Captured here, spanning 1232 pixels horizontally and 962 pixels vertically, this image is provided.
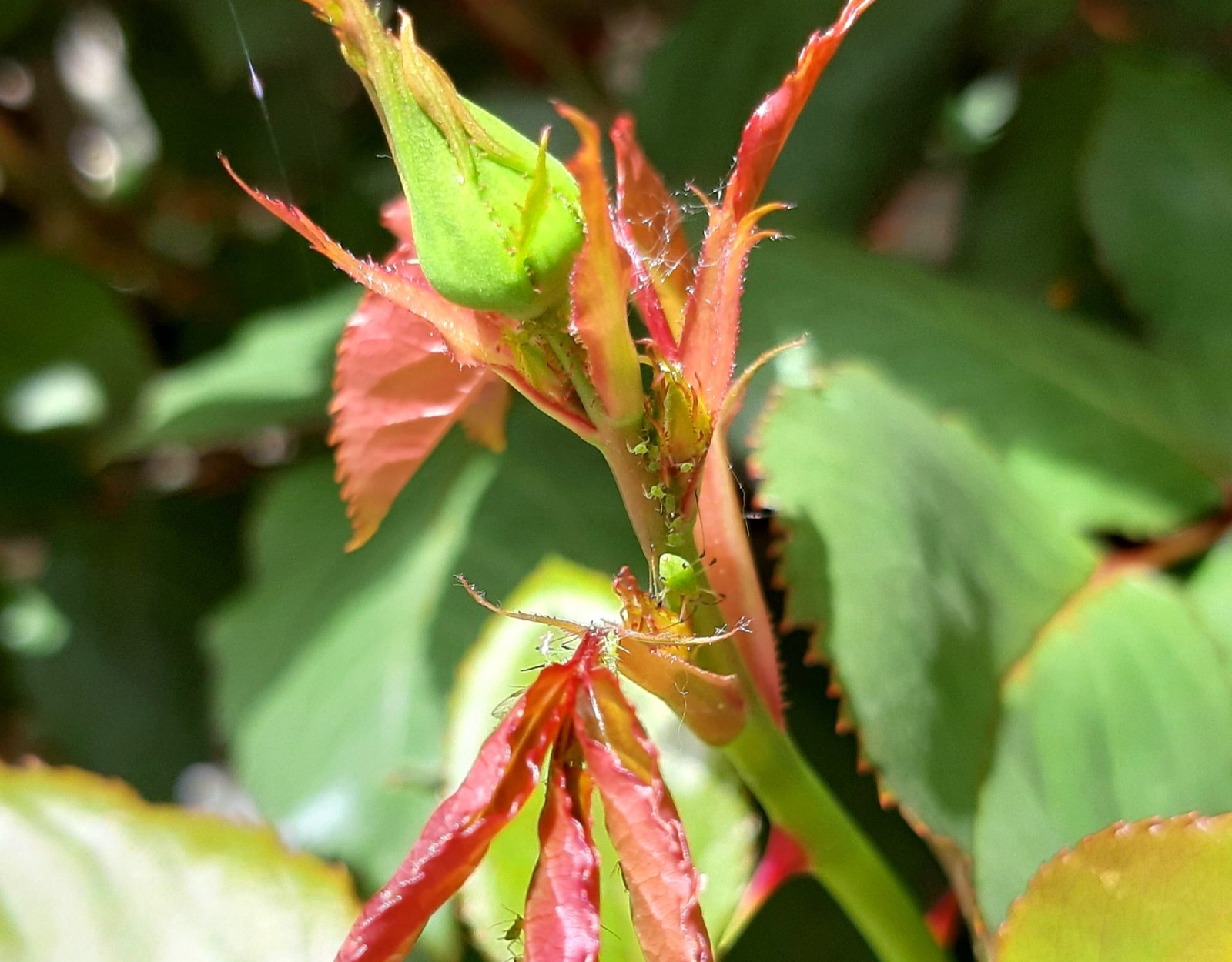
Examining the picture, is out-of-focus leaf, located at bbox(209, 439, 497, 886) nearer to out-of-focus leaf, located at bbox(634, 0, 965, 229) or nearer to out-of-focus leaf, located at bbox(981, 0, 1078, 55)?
out-of-focus leaf, located at bbox(634, 0, 965, 229)

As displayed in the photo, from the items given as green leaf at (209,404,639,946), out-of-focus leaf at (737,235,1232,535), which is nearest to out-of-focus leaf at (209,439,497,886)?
green leaf at (209,404,639,946)

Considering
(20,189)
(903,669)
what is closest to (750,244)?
(903,669)

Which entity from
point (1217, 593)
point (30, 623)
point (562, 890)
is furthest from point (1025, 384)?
point (30, 623)

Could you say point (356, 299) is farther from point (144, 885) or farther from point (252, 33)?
point (144, 885)

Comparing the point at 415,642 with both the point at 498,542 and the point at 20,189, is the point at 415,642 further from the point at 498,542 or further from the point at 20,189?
the point at 20,189

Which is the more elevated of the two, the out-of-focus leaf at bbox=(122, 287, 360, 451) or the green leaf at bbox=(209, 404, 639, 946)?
the out-of-focus leaf at bbox=(122, 287, 360, 451)
